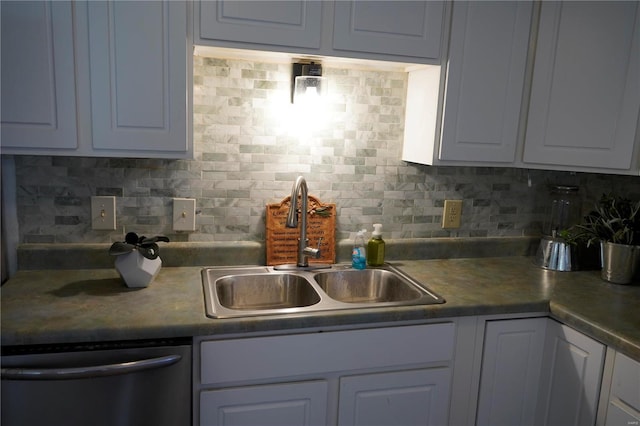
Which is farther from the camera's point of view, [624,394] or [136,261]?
[136,261]

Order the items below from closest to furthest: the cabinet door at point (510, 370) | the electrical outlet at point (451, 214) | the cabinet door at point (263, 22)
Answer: the cabinet door at point (263, 22) → the cabinet door at point (510, 370) → the electrical outlet at point (451, 214)

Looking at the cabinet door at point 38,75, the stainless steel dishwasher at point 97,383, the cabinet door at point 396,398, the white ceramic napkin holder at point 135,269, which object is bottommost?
the cabinet door at point 396,398

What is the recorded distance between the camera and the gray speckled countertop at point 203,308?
1246 mm

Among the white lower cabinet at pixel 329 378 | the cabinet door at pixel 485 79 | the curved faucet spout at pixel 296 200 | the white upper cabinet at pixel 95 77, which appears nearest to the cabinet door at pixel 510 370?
the white lower cabinet at pixel 329 378

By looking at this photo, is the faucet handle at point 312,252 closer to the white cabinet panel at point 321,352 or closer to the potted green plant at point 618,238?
the white cabinet panel at point 321,352

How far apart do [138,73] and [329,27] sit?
597mm

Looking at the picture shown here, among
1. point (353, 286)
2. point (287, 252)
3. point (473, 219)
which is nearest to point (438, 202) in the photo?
point (473, 219)

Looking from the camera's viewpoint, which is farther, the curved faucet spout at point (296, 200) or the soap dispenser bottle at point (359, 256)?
the soap dispenser bottle at point (359, 256)

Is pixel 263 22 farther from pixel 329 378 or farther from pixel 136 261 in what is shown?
pixel 329 378

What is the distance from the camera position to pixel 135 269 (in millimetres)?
1496

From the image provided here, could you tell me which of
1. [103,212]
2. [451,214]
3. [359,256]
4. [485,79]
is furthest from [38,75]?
[451,214]

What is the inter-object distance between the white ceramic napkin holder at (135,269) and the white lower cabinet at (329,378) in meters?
0.35

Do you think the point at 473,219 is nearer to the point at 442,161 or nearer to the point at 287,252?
the point at 442,161

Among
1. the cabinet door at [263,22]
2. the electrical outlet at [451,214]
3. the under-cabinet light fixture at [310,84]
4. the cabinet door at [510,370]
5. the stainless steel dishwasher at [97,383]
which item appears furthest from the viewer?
the electrical outlet at [451,214]
